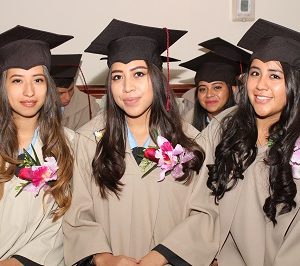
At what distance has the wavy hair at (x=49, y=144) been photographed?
2.40 m

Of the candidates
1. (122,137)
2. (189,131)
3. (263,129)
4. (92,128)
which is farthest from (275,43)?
(92,128)

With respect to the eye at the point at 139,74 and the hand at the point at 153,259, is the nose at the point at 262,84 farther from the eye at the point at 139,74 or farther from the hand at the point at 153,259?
the hand at the point at 153,259

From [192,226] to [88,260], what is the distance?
2.07ft

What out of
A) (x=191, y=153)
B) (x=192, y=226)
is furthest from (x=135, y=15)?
(x=192, y=226)

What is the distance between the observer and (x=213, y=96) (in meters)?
3.93

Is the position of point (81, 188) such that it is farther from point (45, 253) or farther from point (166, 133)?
point (166, 133)

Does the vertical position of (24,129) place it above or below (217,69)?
below

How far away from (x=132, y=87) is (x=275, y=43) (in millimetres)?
836

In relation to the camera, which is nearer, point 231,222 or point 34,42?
point 231,222

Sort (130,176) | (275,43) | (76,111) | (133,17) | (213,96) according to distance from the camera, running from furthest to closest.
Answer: (133,17), (76,111), (213,96), (130,176), (275,43)

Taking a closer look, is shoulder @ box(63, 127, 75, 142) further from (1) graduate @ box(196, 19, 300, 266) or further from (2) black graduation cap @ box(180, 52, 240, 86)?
(2) black graduation cap @ box(180, 52, 240, 86)

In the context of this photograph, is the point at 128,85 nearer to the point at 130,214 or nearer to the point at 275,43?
the point at 130,214

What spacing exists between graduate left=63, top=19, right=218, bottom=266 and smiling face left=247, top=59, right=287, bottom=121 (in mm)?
447

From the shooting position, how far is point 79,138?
8.20ft
